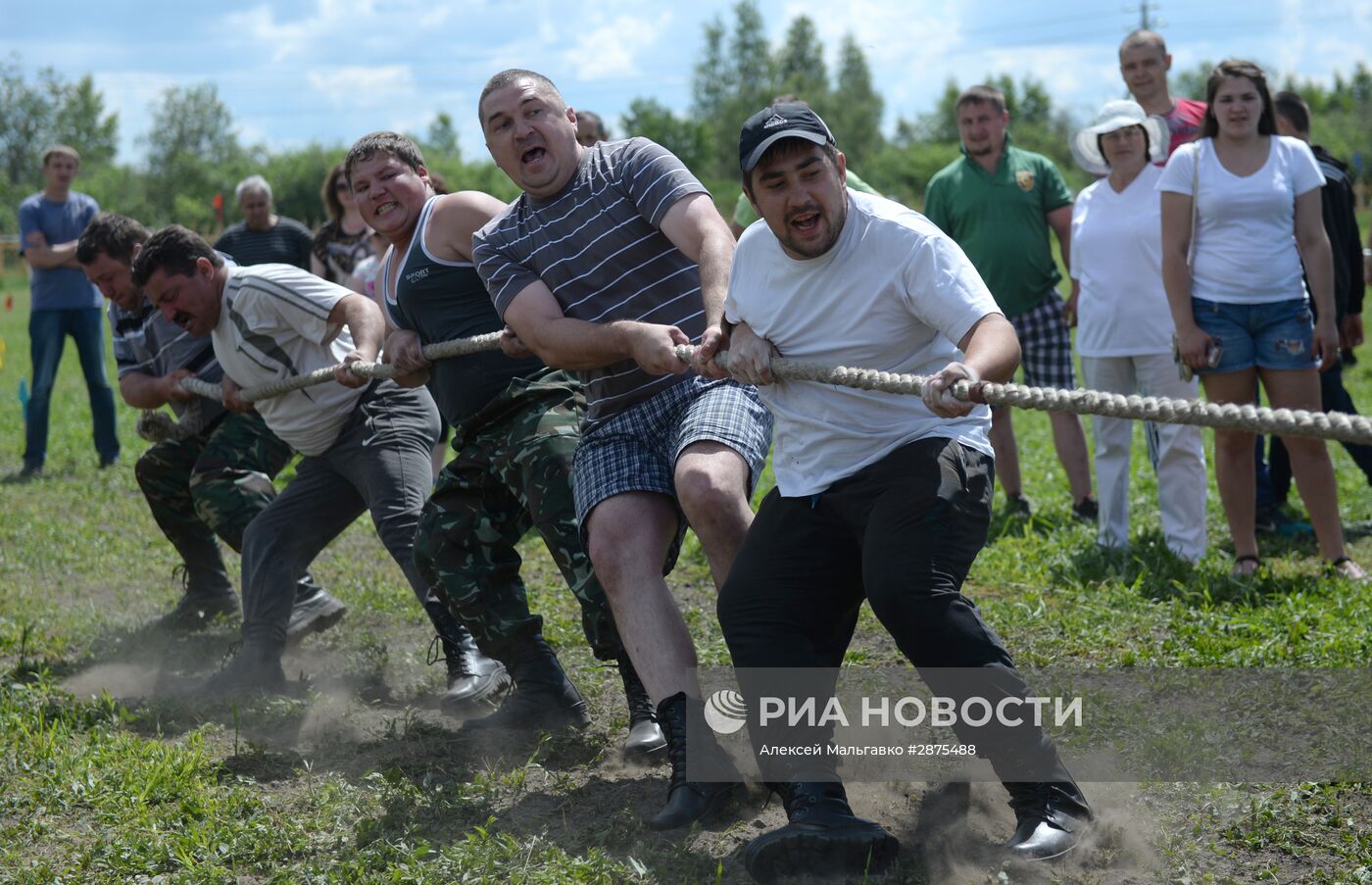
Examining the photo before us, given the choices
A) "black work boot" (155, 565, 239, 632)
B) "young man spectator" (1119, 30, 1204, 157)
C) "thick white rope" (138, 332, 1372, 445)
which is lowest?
"black work boot" (155, 565, 239, 632)

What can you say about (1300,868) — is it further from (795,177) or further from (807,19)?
(807,19)

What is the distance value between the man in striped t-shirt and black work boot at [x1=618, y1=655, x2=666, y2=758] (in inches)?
20.0

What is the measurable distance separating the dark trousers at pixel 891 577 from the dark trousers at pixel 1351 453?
4.17 metres

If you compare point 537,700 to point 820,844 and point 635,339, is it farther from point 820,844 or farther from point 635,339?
point 820,844

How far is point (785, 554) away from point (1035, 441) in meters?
6.57

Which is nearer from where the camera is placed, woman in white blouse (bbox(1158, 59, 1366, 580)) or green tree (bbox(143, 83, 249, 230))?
woman in white blouse (bbox(1158, 59, 1366, 580))

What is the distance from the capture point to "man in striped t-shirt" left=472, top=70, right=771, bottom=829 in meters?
3.79

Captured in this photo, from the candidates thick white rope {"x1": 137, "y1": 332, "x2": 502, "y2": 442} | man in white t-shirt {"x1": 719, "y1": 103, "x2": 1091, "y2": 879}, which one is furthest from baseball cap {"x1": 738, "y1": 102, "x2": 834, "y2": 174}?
thick white rope {"x1": 137, "y1": 332, "x2": 502, "y2": 442}

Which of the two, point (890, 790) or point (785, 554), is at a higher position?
point (785, 554)

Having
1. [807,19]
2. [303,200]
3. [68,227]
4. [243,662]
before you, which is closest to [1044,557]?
[243,662]

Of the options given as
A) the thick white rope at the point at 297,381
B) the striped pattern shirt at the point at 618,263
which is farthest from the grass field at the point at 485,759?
the striped pattern shirt at the point at 618,263

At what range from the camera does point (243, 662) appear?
17.9 feet

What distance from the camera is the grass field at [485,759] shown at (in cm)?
347

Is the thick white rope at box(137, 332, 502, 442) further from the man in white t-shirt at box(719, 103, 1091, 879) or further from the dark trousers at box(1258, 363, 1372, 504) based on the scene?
the dark trousers at box(1258, 363, 1372, 504)
